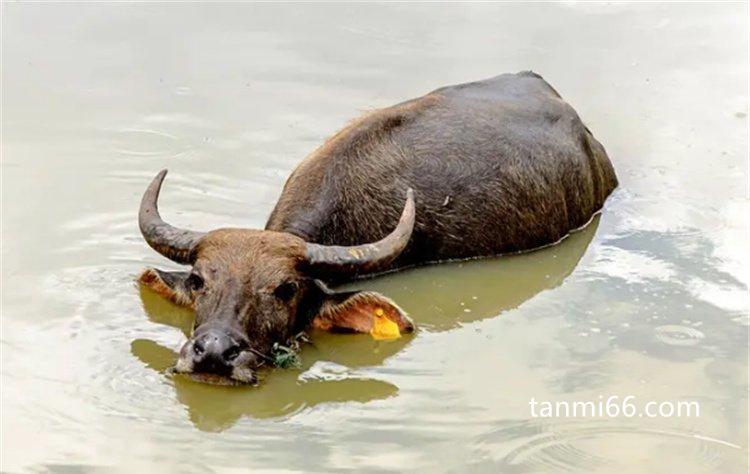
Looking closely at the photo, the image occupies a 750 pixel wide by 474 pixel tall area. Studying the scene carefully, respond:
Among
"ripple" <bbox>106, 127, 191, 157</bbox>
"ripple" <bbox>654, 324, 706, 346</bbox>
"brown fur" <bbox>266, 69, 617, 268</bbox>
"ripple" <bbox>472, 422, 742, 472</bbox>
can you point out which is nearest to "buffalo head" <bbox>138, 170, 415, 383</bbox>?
"brown fur" <bbox>266, 69, 617, 268</bbox>

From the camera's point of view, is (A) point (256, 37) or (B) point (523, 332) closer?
(B) point (523, 332)

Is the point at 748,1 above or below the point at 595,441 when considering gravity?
above

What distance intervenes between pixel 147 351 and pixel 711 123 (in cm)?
613

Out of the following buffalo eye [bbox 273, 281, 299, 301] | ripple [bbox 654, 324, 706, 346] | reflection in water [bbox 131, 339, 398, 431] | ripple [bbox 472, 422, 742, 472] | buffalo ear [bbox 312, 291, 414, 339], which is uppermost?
buffalo eye [bbox 273, 281, 299, 301]

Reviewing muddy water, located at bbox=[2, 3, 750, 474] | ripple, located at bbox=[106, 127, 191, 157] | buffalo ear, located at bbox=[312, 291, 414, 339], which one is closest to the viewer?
muddy water, located at bbox=[2, 3, 750, 474]

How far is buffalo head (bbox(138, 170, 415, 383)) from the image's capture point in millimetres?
6535

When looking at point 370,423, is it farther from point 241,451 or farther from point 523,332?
point 523,332

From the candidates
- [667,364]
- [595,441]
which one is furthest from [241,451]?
[667,364]

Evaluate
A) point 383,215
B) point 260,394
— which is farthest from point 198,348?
point 383,215

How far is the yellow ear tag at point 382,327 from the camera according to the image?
720 centimetres

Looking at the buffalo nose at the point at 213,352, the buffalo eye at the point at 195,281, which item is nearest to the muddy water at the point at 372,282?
the buffalo nose at the point at 213,352

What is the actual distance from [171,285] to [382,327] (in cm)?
122

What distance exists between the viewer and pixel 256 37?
41.3 feet

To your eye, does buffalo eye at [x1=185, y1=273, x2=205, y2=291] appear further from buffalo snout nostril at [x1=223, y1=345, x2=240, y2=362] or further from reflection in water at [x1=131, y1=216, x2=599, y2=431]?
buffalo snout nostril at [x1=223, y1=345, x2=240, y2=362]
